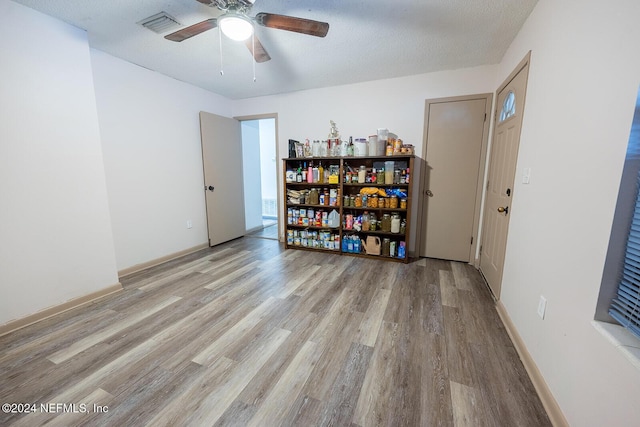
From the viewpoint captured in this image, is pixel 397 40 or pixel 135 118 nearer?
pixel 397 40

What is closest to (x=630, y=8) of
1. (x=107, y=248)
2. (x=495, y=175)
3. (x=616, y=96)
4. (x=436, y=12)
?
(x=616, y=96)

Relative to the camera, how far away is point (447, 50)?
8.14ft

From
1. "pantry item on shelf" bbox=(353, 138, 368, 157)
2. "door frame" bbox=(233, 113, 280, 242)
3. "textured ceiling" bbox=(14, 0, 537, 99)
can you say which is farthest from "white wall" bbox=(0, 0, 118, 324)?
"pantry item on shelf" bbox=(353, 138, 368, 157)

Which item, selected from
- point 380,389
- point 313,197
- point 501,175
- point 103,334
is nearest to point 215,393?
point 380,389

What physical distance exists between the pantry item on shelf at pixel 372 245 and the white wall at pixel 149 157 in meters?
2.63

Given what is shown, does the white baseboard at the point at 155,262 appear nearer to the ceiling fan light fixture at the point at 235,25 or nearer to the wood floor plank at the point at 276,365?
the wood floor plank at the point at 276,365

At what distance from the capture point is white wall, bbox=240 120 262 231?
4.61 metres

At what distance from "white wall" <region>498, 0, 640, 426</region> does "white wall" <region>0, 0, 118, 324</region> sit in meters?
3.54

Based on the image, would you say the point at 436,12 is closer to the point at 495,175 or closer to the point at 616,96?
the point at 616,96

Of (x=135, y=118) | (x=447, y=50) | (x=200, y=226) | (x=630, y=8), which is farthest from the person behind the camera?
(x=200, y=226)

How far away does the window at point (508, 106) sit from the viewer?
85.8 inches

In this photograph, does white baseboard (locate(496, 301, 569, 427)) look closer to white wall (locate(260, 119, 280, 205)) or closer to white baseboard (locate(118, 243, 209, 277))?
white baseboard (locate(118, 243, 209, 277))

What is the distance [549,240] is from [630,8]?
1.05 metres

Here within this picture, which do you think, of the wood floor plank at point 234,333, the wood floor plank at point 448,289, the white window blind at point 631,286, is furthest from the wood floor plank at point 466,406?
the wood floor plank at point 234,333
